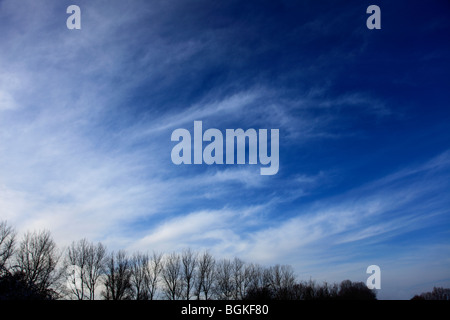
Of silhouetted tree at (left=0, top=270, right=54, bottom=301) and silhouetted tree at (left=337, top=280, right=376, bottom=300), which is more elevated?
silhouetted tree at (left=0, top=270, right=54, bottom=301)

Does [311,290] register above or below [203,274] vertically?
below

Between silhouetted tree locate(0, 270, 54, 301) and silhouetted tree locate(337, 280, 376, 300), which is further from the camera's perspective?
silhouetted tree locate(337, 280, 376, 300)

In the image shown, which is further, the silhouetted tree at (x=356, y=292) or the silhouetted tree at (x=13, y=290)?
the silhouetted tree at (x=356, y=292)

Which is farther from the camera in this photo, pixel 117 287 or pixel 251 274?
pixel 251 274

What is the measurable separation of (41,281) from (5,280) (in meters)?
25.7

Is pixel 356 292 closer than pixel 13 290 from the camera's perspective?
No

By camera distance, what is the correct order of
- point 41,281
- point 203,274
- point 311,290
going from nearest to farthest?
point 41,281 < point 203,274 < point 311,290

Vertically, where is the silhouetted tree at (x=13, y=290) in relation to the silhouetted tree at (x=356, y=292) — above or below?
above
